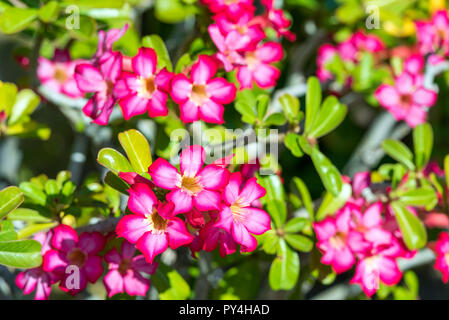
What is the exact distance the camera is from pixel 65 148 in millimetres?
2332

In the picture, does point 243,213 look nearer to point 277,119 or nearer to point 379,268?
point 277,119

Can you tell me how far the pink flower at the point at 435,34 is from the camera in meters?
1.37

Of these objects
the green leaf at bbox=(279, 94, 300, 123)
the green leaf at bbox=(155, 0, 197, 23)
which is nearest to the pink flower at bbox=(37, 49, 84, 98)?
the green leaf at bbox=(155, 0, 197, 23)

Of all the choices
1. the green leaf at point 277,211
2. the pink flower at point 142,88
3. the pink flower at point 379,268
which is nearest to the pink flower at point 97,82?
the pink flower at point 142,88

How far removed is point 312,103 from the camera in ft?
3.28

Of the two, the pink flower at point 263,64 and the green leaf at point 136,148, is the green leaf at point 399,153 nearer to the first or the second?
the pink flower at point 263,64

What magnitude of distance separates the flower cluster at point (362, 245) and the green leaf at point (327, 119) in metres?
0.18

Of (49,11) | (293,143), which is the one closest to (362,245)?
(293,143)

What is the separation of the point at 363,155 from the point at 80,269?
3.37 ft

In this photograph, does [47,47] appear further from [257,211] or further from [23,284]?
[257,211]

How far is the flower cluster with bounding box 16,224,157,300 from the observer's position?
2.94ft

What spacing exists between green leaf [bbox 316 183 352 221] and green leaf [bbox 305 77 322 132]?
182mm

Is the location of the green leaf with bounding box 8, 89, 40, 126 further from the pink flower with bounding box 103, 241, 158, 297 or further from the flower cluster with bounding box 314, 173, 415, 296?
the flower cluster with bounding box 314, 173, 415, 296

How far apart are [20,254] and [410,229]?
0.77 meters
